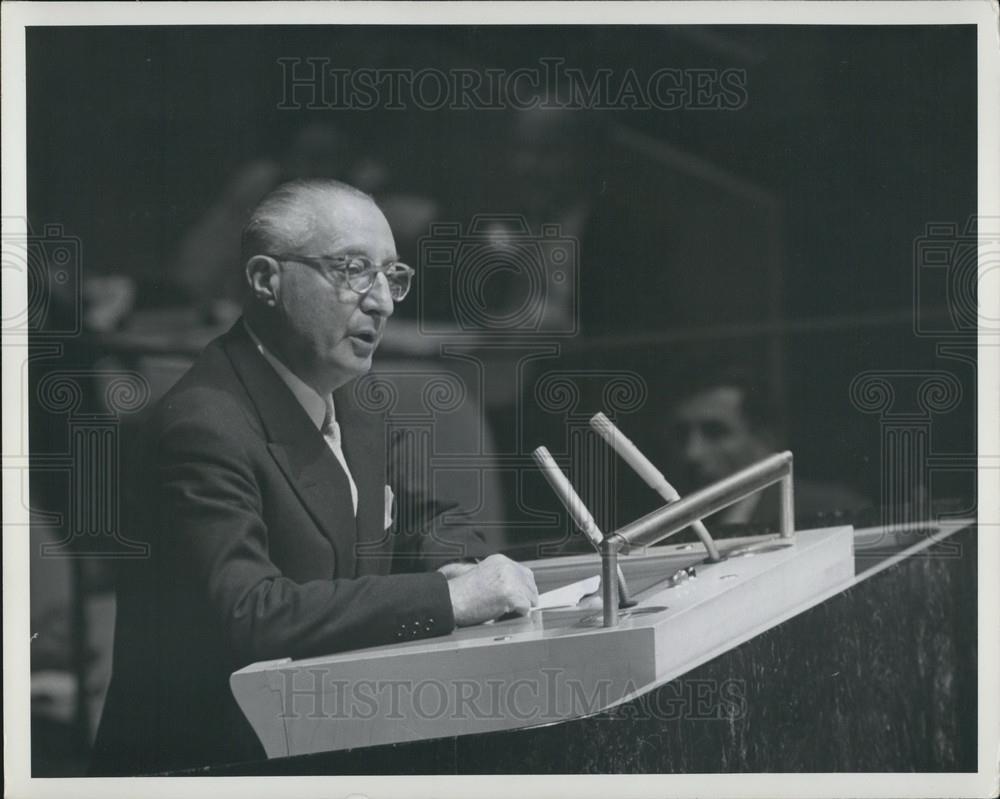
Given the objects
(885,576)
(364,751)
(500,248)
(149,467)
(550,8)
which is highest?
(550,8)

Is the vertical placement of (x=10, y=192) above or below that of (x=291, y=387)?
above

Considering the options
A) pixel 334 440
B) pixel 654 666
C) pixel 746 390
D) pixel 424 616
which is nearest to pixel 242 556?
pixel 334 440

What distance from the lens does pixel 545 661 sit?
4.13 metres

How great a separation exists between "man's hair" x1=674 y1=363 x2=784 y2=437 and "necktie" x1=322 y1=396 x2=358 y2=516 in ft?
3.68

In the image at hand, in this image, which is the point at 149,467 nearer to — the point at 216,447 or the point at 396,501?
the point at 216,447

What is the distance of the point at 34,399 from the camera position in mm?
4590

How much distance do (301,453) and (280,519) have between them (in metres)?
0.22

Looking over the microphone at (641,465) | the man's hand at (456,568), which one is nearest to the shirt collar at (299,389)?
the man's hand at (456,568)

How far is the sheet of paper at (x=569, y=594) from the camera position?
4363 millimetres

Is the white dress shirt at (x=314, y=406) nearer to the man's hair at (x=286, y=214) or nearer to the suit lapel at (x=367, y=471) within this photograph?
the suit lapel at (x=367, y=471)

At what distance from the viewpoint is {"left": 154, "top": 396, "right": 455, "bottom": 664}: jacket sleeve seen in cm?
420

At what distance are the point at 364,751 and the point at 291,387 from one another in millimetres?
1174

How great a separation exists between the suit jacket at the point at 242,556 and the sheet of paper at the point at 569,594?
288 millimetres

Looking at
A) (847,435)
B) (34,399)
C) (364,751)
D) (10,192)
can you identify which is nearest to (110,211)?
(10,192)
